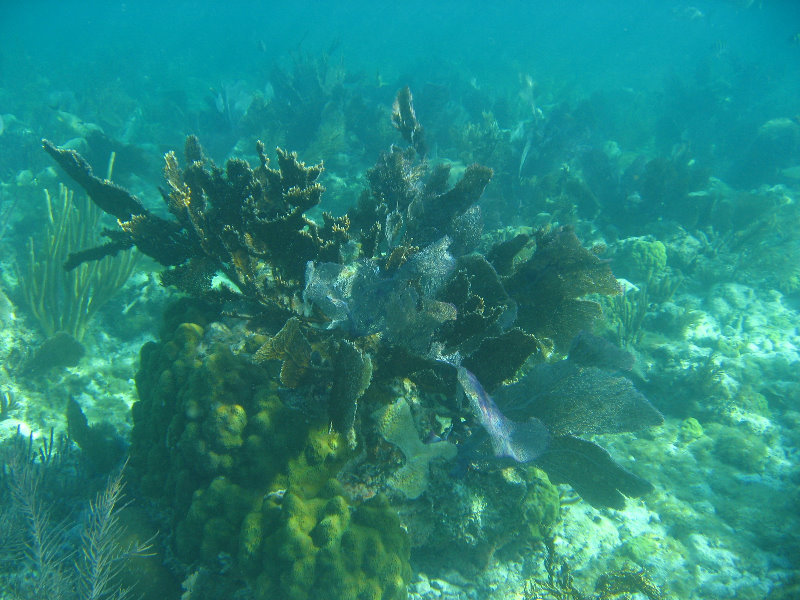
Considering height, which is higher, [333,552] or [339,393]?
[339,393]

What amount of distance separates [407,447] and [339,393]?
50 centimetres

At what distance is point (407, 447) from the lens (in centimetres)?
224

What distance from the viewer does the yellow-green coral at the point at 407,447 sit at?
2.20 metres

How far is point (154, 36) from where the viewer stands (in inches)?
1674

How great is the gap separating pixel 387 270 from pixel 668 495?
11.8ft

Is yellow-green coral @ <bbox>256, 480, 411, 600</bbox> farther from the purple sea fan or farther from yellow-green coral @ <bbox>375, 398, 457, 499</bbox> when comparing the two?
the purple sea fan

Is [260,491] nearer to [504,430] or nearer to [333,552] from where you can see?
[333,552]

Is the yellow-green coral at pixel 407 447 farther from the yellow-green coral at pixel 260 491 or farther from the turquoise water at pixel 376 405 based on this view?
the yellow-green coral at pixel 260 491

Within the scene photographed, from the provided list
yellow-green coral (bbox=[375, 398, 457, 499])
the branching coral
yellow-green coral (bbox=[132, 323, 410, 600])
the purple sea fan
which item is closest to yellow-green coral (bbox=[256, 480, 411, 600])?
yellow-green coral (bbox=[132, 323, 410, 600])

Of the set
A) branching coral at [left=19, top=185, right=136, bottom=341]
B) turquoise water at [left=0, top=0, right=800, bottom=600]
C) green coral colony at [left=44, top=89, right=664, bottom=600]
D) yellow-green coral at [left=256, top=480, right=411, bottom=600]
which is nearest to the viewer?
yellow-green coral at [left=256, top=480, right=411, bottom=600]

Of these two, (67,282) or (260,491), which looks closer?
(260,491)

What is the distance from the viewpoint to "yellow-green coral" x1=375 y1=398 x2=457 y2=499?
2.20 metres

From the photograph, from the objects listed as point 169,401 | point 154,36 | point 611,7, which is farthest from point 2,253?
point 611,7

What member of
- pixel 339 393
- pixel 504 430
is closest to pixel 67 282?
pixel 339 393
